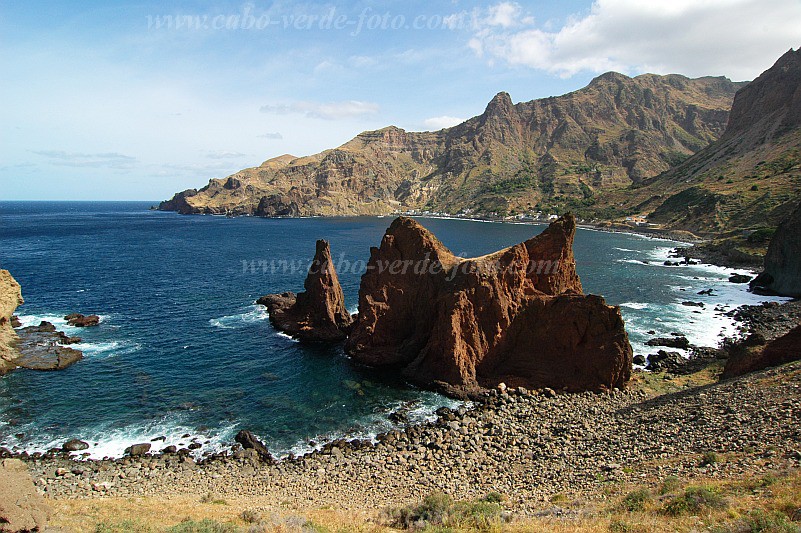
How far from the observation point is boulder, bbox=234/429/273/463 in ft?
115

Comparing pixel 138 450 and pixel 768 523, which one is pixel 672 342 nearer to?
pixel 768 523

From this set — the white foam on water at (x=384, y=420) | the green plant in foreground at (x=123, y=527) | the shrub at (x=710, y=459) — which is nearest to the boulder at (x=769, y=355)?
the shrub at (x=710, y=459)

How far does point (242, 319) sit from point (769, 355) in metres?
61.8

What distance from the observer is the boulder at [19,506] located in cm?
1792

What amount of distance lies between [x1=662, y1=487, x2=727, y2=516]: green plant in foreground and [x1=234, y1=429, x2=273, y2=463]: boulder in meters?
26.8

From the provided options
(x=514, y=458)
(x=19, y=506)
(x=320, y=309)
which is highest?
(x=320, y=309)

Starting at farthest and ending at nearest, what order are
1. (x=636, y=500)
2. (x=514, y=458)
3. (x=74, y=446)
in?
(x=74, y=446) < (x=514, y=458) < (x=636, y=500)

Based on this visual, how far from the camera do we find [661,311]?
71125 millimetres

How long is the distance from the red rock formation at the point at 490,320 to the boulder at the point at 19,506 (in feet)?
104

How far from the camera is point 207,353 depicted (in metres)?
54.2

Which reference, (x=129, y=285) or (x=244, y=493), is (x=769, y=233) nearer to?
(x=244, y=493)

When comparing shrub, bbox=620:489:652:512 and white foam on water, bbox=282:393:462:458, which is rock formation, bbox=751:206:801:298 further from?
shrub, bbox=620:489:652:512

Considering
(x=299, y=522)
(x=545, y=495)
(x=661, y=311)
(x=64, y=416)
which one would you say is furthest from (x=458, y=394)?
(x=661, y=311)

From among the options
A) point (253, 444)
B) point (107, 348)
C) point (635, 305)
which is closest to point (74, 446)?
point (253, 444)
